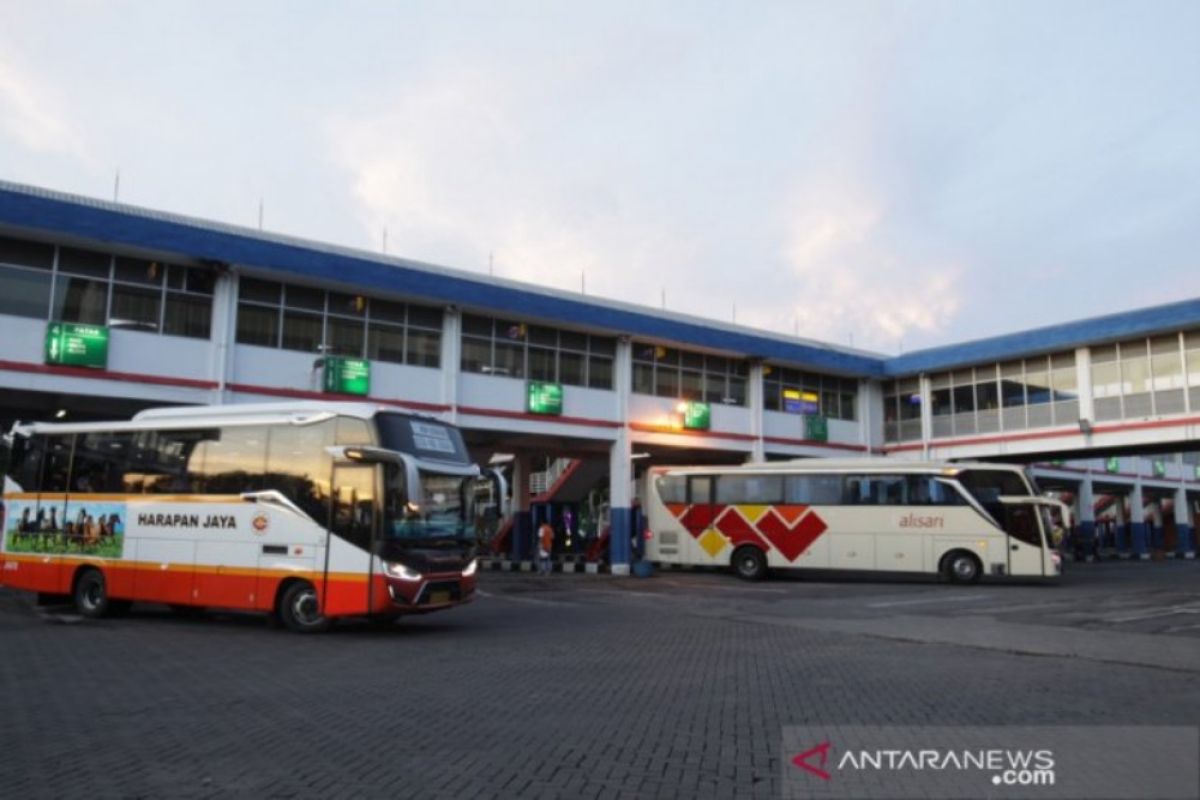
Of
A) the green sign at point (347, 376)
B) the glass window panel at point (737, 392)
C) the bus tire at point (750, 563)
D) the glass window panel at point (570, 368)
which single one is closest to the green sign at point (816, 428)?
the glass window panel at point (737, 392)

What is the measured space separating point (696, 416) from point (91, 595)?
2002 centimetres

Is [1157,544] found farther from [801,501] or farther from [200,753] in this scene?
[200,753]

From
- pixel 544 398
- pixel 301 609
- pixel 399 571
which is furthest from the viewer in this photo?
pixel 544 398

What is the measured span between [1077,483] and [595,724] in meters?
49.8

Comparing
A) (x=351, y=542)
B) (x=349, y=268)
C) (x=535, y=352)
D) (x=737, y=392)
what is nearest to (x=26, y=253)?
(x=349, y=268)

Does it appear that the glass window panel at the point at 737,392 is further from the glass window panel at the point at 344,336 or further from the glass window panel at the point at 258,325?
the glass window panel at the point at 258,325

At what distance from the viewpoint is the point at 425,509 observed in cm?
1375

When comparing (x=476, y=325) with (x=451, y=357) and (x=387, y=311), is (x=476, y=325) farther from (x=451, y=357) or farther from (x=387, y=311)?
(x=387, y=311)

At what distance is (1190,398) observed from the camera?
2817 centimetres

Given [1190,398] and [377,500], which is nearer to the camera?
[377,500]

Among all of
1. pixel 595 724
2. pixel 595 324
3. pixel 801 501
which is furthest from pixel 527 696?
pixel 595 324

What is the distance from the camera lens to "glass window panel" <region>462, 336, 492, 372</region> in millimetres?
27328

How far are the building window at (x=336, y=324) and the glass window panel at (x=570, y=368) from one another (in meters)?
4.36

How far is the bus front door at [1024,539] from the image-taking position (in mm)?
23688
